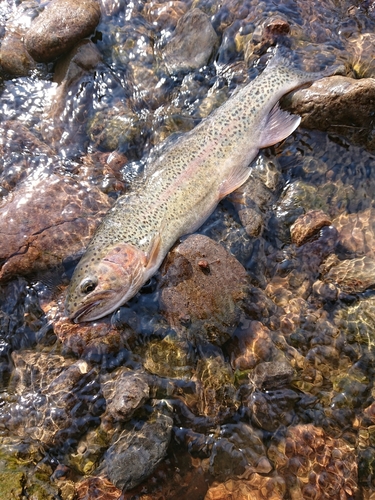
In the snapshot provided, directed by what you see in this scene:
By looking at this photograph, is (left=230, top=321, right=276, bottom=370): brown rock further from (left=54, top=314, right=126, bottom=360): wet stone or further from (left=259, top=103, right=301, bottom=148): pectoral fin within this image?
(left=259, top=103, right=301, bottom=148): pectoral fin

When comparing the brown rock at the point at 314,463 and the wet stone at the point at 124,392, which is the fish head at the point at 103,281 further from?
the brown rock at the point at 314,463

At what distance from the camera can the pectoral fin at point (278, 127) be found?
501cm

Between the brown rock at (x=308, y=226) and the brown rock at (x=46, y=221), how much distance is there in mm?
2300

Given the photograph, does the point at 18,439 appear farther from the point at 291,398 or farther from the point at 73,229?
the point at 291,398

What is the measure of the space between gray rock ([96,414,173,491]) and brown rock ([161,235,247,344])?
94cm

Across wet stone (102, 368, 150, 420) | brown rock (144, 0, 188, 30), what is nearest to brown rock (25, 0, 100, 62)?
brown rock (144, 0, 188, 30)

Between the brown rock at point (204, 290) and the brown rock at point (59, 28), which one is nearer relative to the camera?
the brown rock at point (204, 290)

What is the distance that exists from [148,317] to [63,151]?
2.74 metres

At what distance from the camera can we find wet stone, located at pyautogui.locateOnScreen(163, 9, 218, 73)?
5766 mm

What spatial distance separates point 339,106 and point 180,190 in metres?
2.18

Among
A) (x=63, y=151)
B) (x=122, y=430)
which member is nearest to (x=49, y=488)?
(x=122, y=430)

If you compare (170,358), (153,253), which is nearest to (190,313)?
(170,358)

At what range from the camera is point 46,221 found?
15.0 feet

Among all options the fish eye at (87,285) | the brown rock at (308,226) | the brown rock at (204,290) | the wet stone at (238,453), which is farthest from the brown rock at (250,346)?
the fish eye at (87,285)
